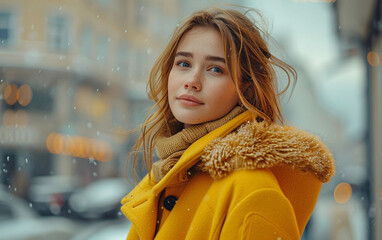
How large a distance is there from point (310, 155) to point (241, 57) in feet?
1.02

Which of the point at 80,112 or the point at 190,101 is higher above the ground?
the point at 190,101

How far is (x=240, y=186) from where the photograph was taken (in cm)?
85

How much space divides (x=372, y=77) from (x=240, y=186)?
2812 millimetres

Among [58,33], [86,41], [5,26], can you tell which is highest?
[5,26]

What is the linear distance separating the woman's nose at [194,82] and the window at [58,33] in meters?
11.2

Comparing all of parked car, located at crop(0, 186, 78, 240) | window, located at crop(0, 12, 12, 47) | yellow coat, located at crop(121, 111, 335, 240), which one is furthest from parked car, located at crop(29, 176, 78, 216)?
yellow coat, located at crop(121, 111, 335, 240)

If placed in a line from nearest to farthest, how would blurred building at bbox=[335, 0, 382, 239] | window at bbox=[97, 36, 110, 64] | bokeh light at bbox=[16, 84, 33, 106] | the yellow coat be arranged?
the yellow coat < blurred building at bbox=[335, 0, 382, 239] < bokeh light at bbox=[16, 84, 33, 106] < window at bbox=[97, 36, 110, 64]

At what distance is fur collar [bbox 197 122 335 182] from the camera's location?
881mm

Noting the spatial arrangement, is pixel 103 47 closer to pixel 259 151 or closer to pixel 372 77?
pixel 372 77

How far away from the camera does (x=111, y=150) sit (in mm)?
14250

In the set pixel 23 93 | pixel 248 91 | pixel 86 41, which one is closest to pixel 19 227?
pixel 248 91

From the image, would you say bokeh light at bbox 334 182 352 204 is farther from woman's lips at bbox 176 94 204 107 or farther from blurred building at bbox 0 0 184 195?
woman's lips at bbox 176 94 204 107

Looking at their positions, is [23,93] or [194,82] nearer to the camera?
[194,82]

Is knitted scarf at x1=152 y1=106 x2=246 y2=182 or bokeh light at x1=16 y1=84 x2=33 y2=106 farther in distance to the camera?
bokeh light at x1=16 y1=84 x2=33 y2=106
